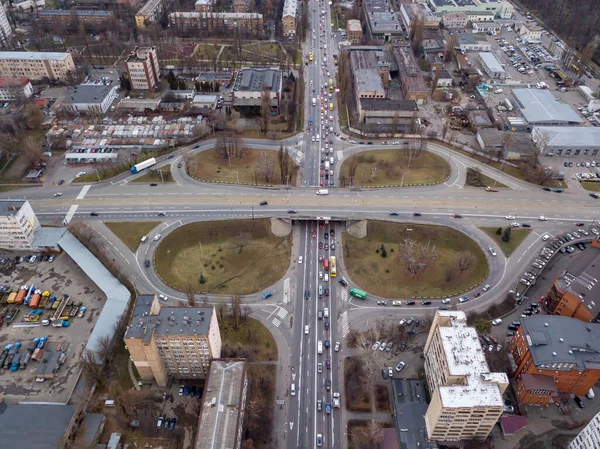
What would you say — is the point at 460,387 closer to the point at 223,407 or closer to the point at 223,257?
the point at 223,407

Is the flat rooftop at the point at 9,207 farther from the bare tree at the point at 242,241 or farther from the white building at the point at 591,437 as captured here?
the white building at the point at 591,437

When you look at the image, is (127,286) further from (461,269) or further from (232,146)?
(461,269)

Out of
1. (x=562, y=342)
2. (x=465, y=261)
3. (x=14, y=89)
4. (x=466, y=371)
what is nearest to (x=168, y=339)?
(x=466, y=371)

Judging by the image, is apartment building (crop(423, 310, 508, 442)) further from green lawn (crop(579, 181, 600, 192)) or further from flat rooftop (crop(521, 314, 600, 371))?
green lawn (crop(579, 181, 600, 192))

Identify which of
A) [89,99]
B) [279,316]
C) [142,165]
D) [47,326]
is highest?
[89,99]

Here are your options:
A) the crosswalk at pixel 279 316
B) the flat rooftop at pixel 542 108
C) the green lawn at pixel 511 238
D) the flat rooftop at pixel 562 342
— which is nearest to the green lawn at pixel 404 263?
the green lawn at pixel 511 238

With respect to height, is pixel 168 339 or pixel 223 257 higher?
pixel 168 339

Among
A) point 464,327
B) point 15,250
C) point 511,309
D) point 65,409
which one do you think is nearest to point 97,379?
point 65,409
